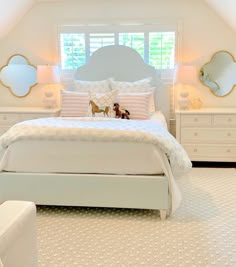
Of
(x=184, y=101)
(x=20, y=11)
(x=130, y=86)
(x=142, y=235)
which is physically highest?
(x=20, y=11)

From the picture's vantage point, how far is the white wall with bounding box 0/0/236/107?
15.2 ft

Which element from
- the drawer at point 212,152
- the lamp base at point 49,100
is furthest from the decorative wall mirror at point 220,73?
the lamp base at point 49,100

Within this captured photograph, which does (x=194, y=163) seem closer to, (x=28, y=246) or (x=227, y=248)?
(x=227, y=248)

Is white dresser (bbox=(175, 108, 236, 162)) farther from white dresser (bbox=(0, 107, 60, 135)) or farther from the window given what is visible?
white dresser (bbox=(0, 107, 60, 135))

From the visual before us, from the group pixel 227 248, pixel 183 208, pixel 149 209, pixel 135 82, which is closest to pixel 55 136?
pixel 149 209

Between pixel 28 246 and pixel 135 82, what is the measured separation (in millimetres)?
3230

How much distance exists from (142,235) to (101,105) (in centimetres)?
170

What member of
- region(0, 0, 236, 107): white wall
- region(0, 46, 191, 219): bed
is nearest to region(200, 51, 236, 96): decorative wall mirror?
region(0, 0, 236, 107): white wall

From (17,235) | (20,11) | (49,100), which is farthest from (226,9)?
(17,235)

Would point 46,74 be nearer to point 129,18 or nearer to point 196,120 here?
point 129,18

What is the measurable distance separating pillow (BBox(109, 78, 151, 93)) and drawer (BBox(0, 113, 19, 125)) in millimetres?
1284

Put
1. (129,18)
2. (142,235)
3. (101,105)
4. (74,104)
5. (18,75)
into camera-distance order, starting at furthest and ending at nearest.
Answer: (18,75)
(129,18)
(74,104)
(101,105)
(142,235)

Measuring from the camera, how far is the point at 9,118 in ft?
15.3

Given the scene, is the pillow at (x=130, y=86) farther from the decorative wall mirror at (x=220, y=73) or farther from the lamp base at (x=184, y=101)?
the decorative wall mirror at (x=220, y=73)
